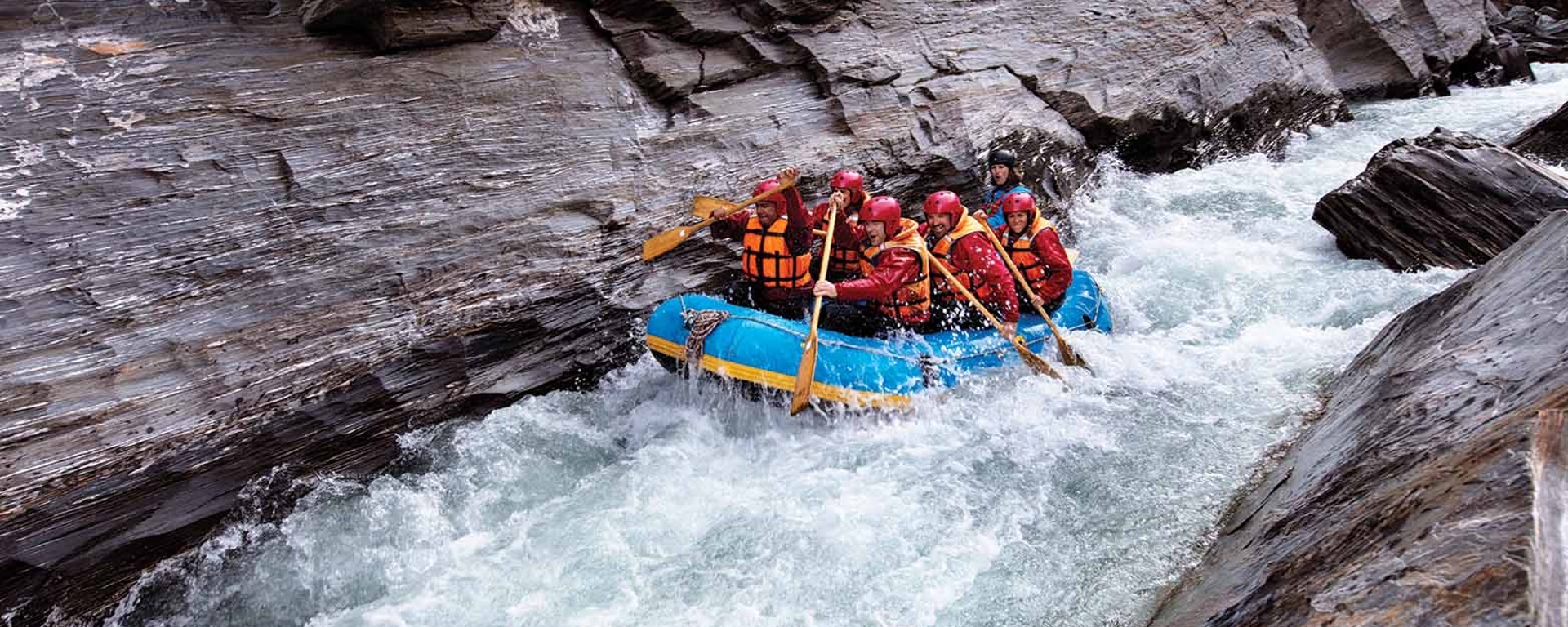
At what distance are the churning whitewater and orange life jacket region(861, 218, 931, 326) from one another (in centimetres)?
60

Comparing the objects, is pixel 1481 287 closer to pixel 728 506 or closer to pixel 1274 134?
pixel 728 506

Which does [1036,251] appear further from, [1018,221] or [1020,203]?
[1020,203]

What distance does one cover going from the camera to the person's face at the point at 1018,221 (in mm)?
7078

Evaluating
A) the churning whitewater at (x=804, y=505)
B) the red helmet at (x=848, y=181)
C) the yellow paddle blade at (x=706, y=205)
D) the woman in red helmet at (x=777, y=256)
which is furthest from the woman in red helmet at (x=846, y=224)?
the churning whitewater at (x=804, y=505)

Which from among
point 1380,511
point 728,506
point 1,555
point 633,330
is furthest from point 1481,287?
point 1,555

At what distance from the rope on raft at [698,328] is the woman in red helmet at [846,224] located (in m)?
1.38

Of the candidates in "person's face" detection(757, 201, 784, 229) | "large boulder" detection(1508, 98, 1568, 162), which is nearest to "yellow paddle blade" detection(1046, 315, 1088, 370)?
"person's face" detection(757, 201, 784, 229)

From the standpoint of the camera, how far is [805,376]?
224 inches

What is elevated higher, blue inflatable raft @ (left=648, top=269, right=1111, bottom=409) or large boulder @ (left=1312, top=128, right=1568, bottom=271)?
large boulder @ (left=1312, top=128, right=1568, bottom=271)

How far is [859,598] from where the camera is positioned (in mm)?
4496

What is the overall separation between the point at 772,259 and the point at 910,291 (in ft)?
3.21

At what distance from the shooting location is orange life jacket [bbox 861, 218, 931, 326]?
6355 millimetres

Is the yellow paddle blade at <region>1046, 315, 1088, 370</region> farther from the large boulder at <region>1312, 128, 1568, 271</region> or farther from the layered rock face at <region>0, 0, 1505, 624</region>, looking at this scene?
the large boulder at <region>1312, 128, 1568, 271</region>

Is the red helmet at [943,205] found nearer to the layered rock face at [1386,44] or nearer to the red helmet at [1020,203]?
the red helmet at [1020,203]
